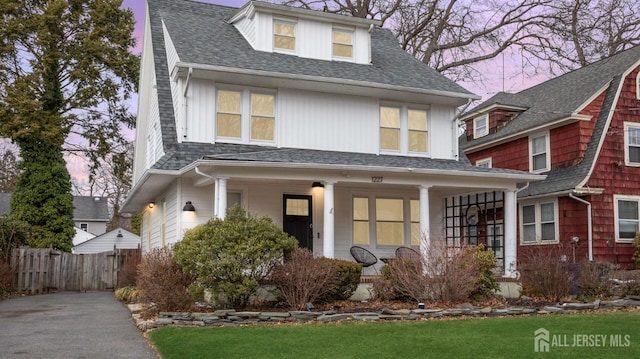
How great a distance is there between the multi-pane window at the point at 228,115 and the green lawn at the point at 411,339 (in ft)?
21.6

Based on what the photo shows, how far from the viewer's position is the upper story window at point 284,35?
16.8m

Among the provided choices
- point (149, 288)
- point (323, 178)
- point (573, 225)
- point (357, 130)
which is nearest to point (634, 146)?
point (573, 225)

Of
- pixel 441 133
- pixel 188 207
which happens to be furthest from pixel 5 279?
pixel 441 133

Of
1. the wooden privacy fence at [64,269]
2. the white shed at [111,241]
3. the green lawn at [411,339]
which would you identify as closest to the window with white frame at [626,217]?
the green lawn at [411,339]

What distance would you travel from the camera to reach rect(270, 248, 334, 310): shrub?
1105 cm

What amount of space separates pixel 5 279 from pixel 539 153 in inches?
647

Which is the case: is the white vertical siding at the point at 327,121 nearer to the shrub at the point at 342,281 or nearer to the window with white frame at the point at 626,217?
the shrub at the point at 342,281

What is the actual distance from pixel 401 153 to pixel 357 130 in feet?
4.50

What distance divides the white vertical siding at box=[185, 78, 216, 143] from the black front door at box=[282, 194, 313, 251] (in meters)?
2.47

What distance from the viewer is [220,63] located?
14547mm

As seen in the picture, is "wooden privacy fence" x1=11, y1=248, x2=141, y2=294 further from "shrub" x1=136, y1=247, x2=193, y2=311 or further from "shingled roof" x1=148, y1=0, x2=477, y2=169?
"shrub" x1=136, y1=247, x2=193, y2=311

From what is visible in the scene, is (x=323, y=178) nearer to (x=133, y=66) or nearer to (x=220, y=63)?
(x=220, y=63)

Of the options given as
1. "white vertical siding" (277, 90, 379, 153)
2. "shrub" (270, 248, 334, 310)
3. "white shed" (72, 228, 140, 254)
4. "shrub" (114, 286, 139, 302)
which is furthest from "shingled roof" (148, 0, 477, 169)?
"white shed" (72, 228, 140, 254)

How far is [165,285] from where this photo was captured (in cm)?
1070
